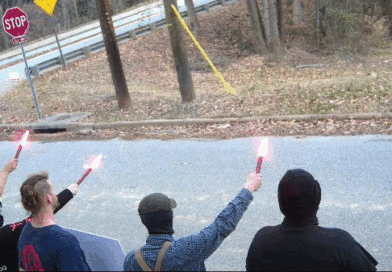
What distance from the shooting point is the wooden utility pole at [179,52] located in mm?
12734

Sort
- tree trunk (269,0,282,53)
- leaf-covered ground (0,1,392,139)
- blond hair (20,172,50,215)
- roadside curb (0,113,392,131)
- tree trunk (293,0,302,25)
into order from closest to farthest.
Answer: blond hair (20,172,50,215) → roadside curb (0,113,392,131) → leaf-covered ground (0,1,392,139) → tree trunk (269,0,282,53) → tree trunk (293,0,302,25)

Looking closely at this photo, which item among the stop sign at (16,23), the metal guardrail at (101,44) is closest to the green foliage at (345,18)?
the metal guardrail at (101,44)

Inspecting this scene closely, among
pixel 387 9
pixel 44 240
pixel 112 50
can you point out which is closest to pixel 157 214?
pixel 44 240

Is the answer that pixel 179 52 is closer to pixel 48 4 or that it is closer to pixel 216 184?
pixel 48 4

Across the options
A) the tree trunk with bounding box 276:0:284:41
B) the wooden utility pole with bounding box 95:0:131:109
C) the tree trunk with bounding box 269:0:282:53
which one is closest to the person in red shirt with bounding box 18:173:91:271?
the wooden utility pole with bounding box 95:0:131:109

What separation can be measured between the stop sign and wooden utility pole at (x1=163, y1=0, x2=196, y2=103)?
3.81 metres

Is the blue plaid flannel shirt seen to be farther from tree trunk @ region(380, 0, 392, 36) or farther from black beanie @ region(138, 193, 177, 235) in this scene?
tree trunk @ region(380, 0, 392, 36)

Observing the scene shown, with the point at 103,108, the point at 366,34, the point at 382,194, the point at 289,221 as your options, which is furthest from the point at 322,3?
the point at 289,221

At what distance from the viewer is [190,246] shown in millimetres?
2920

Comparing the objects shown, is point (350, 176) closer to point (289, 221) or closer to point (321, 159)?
point (321, 159)

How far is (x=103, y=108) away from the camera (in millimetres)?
14477

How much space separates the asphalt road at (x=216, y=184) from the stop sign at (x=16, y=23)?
4.46 metres

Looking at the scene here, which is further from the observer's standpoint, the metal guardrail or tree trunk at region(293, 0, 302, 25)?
tree trunk at region(293, 0, 302, 25)

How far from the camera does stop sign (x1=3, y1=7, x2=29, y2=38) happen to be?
13.6 metres
